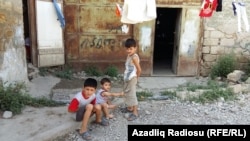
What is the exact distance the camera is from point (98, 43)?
745 centimetres

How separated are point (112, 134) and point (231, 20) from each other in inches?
184

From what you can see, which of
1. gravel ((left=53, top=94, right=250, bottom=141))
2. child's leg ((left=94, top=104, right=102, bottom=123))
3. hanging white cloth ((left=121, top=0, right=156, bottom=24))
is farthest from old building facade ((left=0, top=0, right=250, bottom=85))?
child's leg ((left=94, top=104, right=102, bottom=123))

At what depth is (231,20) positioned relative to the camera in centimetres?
751

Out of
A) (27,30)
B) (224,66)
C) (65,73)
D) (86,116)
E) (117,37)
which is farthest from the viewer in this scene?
(117,37)

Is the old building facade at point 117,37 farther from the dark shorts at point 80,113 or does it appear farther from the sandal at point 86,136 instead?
the sandal at point 86,136

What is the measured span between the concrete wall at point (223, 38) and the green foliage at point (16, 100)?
13.7 ft

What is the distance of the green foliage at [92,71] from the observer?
7379 millimetres

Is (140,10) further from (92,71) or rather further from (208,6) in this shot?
(92,71)

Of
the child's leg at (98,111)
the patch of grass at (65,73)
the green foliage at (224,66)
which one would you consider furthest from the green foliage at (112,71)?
the child's leg at (98,111)

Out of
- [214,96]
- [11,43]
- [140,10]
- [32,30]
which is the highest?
[140,10]

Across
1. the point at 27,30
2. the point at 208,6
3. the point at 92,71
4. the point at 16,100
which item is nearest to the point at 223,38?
the point at 208,6

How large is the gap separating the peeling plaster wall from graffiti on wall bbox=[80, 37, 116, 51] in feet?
6.40

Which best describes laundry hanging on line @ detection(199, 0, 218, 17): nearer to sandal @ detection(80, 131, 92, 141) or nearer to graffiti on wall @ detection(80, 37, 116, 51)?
graffiti on wall @ detection(80, 37, 116, 51)

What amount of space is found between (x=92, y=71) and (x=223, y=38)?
3.28m
